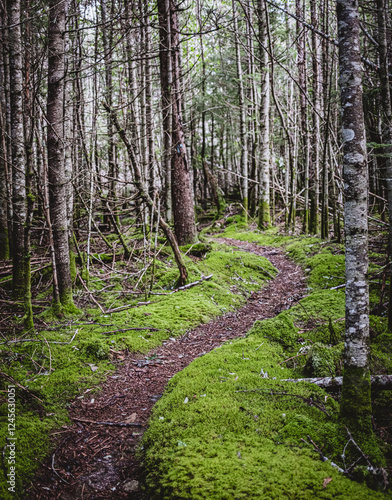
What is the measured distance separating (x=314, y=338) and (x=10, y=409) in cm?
392

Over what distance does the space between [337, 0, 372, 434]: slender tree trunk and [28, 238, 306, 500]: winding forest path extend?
1.98m

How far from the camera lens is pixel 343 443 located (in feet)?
8.29

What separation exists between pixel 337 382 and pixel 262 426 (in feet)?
3.61

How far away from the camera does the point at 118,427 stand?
3.52 metres

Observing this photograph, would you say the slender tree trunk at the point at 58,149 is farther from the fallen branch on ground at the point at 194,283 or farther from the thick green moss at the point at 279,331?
the thick green moss at the point at 279,331

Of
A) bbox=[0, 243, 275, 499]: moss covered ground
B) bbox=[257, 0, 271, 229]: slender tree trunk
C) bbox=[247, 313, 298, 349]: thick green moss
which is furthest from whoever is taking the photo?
bbox=[257, 0, 271, 229]: slender tree trunk

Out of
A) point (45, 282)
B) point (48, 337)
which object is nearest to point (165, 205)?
point (45, 282)

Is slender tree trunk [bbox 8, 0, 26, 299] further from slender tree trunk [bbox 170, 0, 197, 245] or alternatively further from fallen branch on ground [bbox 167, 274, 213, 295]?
slender tree trunk [bbox 170, 0, 197, 245]

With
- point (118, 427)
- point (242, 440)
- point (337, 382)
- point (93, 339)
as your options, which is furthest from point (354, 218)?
point (93, 339)

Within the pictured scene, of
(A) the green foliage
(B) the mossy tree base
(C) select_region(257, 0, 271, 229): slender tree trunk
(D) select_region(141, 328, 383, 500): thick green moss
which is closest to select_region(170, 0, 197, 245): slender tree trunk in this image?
(C) select_region(257, 0, 271, 229): slender tree trunk

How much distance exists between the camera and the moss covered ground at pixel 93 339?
126 inches

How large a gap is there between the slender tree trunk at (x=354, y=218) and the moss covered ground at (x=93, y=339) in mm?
2827

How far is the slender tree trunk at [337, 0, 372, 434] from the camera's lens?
249 cm

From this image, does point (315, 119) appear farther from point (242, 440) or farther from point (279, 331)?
point (242, 440)
